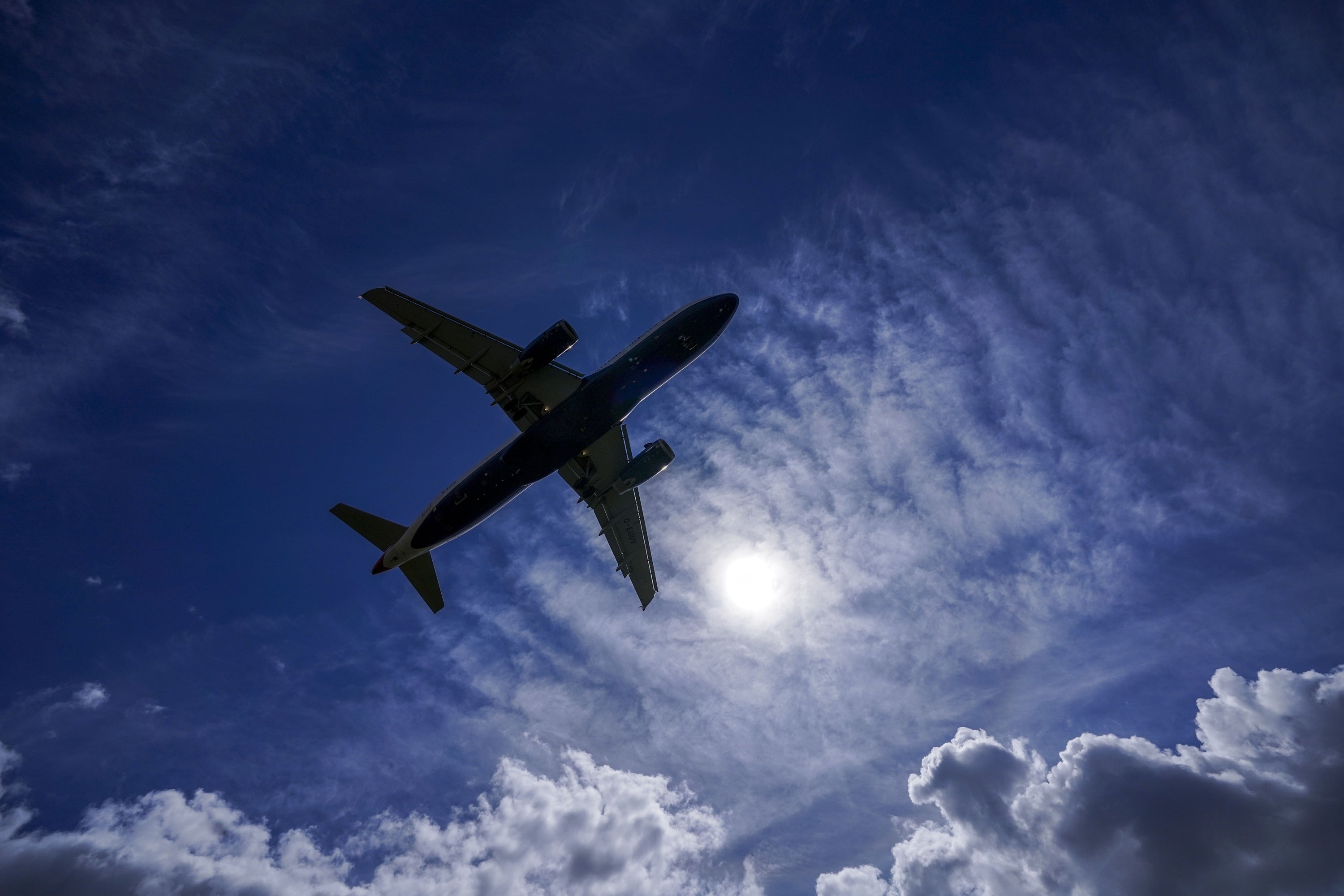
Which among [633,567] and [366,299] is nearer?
[366,299]

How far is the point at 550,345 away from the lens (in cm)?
3819

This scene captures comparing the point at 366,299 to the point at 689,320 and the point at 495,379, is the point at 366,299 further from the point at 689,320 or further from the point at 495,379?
the point at 689,320

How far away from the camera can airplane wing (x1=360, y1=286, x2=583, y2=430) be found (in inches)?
1556

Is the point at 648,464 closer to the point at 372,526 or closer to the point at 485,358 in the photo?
the point at 485,358

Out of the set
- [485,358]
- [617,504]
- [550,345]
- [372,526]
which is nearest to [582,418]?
[550,345]

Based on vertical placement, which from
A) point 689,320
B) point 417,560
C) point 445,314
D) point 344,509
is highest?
point 445,314

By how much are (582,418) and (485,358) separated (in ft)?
31.4

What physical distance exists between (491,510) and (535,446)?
6.17 m

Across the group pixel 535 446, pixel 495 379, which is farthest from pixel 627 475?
pixel 495 379

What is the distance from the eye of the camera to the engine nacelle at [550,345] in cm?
3809

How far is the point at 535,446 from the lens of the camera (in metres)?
36.7

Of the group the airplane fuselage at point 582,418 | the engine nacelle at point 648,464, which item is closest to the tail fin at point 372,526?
the airplane fuselage at point 582,418

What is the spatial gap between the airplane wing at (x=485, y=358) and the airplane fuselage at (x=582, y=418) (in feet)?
11.3

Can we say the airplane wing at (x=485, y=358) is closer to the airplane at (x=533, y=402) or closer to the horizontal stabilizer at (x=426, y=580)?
the airplane at (x=533, y=402)
